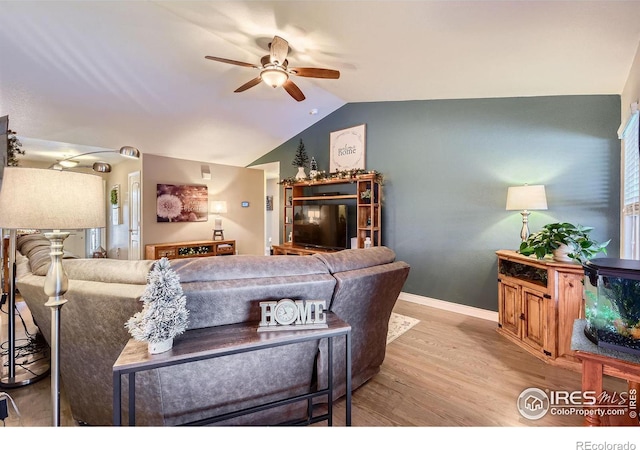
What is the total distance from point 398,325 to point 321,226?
7.16 feet

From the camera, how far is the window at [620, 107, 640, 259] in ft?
6.69

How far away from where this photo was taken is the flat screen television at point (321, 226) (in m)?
4.48

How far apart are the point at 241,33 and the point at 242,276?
272 centimetres

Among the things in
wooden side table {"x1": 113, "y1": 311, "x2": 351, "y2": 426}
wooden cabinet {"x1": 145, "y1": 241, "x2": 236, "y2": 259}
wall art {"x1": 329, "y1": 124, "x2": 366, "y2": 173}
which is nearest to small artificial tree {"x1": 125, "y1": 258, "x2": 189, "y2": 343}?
wooden side table {"x1": 113, "y1": 311, "x2": 351, "y2": 426}

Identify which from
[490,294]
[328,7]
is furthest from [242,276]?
[490,294]

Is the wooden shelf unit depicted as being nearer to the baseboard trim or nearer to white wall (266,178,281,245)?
the baseboard trim

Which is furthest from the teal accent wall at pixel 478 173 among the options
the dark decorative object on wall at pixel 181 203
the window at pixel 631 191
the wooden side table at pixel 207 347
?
the dark decorative object on wall at pixel 181 203

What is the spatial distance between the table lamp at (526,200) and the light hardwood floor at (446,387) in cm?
126

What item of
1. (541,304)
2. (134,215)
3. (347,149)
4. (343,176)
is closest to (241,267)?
(541,304)

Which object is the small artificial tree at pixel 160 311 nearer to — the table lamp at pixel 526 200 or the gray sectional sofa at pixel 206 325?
the gray sectional sofa at pixel 206 325

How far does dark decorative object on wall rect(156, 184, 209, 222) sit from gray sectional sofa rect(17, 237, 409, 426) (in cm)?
414

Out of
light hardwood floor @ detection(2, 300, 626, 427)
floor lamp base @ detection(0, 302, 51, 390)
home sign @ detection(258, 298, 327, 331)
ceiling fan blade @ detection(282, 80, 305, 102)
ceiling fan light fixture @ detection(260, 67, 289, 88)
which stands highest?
ceiling fan blade @ detection(282, 80, 305, 102)

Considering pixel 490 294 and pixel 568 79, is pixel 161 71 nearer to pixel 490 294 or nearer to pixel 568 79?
pixel 568 79

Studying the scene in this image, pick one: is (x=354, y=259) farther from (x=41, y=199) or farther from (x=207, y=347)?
(x=41, y=199)
